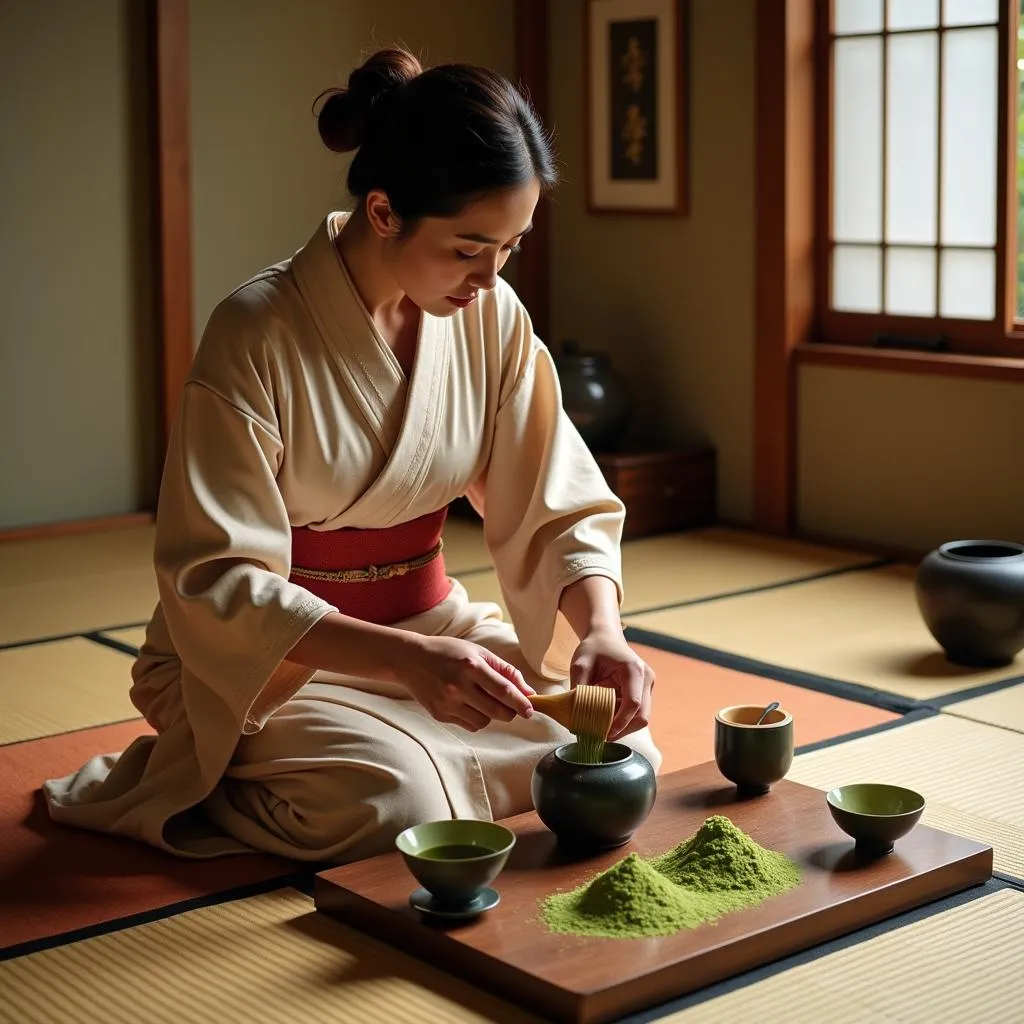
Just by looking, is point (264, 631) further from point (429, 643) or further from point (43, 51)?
point (43, 51)

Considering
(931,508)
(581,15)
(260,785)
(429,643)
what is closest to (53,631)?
(260,785)

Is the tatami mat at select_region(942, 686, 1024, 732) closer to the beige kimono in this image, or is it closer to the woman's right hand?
the beige kimono

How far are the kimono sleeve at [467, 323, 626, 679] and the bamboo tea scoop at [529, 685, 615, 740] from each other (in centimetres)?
42

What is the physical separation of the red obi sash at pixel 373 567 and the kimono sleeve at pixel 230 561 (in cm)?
18

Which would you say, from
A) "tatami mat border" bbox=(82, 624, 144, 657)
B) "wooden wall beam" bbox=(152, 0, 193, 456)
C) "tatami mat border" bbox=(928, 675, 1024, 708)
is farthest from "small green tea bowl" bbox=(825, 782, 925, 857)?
"wooden wall beam" bbox=(152, 0, 193, 456)

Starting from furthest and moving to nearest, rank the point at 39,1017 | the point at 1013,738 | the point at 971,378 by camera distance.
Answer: the point at 971,378, the point at 1013,738, the point at 39,1017

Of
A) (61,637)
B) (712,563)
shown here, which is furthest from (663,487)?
(61,637)

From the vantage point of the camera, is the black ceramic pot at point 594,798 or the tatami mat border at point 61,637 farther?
the tatami mat border at point 61,637

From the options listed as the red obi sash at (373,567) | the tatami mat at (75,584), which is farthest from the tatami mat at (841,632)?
the tatami mat at (75,584)

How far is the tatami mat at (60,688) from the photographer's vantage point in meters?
3.63

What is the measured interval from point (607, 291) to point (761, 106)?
1.04 metres

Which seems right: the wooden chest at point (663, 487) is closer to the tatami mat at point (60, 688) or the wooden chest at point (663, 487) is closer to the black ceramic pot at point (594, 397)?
the black ceramic pot at point (594, 397)

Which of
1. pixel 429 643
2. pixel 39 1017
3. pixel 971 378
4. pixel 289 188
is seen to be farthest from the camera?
pixel 289 188

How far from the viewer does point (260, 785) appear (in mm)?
2820
